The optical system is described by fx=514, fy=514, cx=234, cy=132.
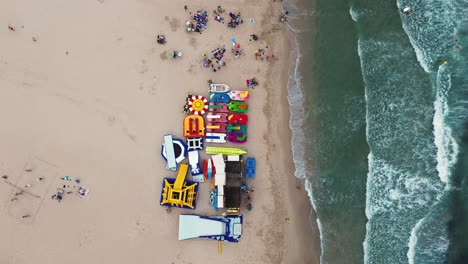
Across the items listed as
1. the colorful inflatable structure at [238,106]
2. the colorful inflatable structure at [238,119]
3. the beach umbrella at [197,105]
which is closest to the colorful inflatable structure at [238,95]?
the colorful inflatable structure at [238,106]

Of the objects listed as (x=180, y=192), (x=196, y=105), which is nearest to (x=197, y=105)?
(x=196, y=105)

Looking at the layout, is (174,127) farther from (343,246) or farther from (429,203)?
(429,203)

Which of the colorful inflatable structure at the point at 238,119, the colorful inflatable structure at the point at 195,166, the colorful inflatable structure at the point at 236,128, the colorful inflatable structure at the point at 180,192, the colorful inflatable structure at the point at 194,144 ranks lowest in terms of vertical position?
the colorful inflatable structure at the point at 180,192

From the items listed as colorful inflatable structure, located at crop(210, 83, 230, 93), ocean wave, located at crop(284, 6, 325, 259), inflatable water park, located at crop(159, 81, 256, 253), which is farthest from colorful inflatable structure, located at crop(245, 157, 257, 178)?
colorful inflatable structure, located at crop(210, 83, 230, 93)

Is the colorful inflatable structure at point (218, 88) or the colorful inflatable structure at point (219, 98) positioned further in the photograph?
the colorful inflatable structure at point (218, 88)

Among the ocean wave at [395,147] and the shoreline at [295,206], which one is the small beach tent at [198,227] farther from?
the ocean wave at [395,147]

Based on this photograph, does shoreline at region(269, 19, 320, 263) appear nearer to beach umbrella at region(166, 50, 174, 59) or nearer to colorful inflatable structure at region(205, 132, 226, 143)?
colorful inflatable structure at region(205, 132, 226, 143)

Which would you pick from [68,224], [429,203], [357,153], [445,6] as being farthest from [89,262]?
[445,6]
